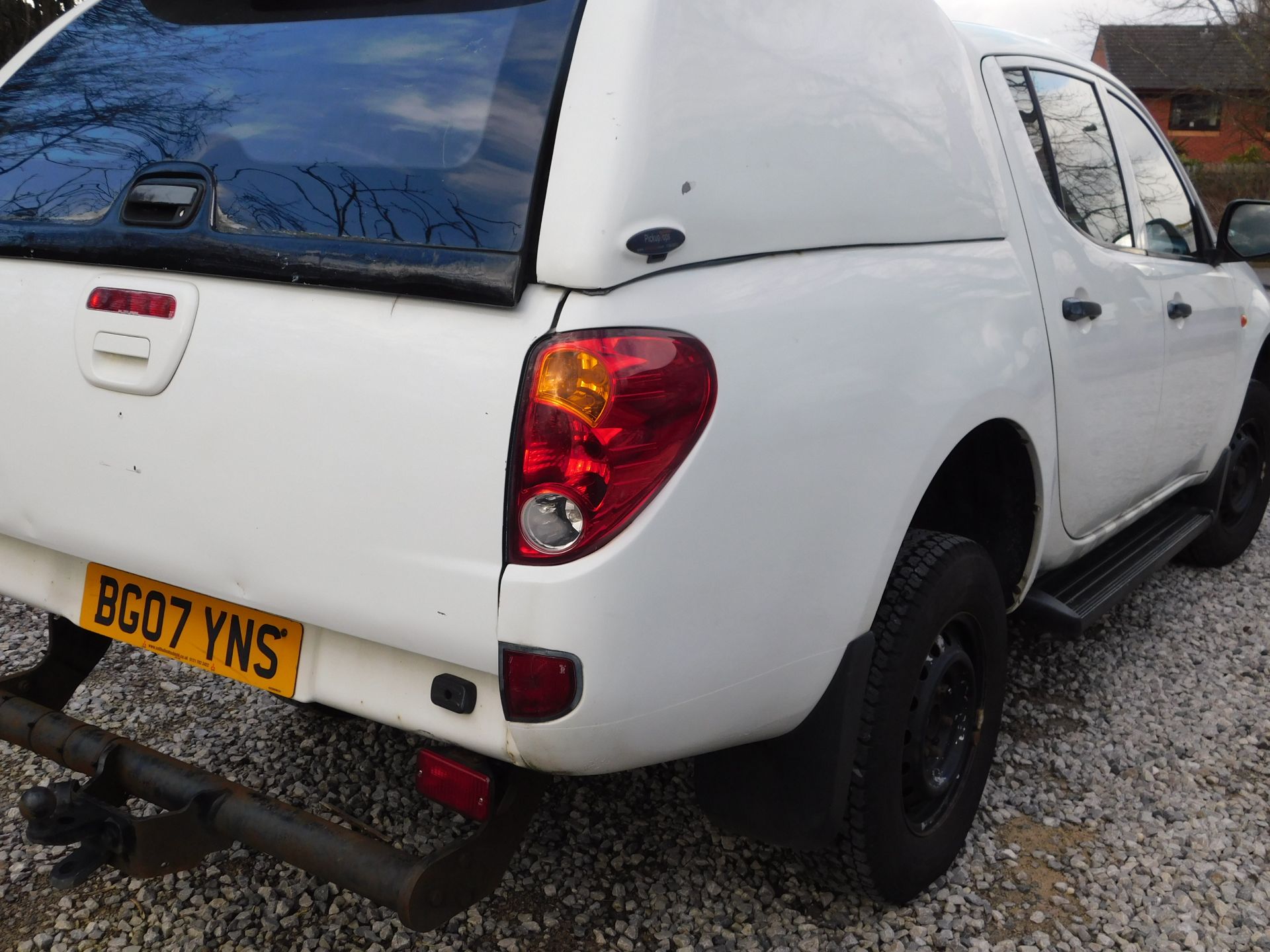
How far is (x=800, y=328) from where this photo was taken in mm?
1848

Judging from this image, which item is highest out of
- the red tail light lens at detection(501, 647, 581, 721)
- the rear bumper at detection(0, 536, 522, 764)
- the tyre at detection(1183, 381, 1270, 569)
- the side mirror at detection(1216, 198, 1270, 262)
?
the side mirror at detection(1216, 198, 1270, 262)

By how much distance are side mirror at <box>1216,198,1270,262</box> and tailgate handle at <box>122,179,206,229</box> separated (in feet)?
11.0

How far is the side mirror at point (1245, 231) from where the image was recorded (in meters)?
3.74

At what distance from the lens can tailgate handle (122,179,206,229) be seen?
74.7 inches

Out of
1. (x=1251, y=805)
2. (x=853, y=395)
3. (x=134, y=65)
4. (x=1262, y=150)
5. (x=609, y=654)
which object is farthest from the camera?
(x=1262, y=150)

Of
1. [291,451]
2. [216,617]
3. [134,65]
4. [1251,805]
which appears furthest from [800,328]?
[1251,805]

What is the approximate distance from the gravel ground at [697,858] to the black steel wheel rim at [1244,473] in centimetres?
143

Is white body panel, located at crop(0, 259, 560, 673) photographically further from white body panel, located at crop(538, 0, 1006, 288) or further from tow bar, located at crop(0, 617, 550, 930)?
tow bar, located at crop(0, 617, 550, 930)

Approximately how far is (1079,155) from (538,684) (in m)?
2.41

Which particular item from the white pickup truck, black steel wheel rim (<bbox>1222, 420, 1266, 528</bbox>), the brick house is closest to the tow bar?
the white pickup truck

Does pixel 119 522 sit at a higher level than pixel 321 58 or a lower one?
lower

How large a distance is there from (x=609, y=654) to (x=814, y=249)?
0.86m

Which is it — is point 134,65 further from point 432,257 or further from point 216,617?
point 216,617

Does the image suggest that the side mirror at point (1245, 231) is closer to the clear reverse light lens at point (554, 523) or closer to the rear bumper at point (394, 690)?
the clear reverse light lens at point (554, 523)
